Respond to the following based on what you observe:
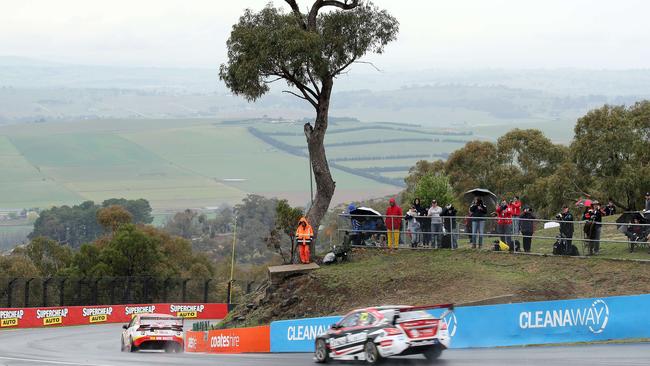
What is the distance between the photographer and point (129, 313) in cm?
6888

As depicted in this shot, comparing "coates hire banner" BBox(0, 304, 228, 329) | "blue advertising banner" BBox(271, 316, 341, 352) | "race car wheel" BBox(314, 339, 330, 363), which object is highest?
"race car wheel" BBox(314, 339, 330, 363)

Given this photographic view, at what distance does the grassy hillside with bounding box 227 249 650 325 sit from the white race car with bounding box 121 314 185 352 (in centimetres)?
320

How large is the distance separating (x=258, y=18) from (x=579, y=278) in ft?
53.4

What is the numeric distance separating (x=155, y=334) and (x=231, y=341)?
2.83 meters

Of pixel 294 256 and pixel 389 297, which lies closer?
pixel 389 297

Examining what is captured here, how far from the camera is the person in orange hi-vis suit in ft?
124

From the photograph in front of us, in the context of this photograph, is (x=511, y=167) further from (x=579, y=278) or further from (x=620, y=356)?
(x=620, y=356)

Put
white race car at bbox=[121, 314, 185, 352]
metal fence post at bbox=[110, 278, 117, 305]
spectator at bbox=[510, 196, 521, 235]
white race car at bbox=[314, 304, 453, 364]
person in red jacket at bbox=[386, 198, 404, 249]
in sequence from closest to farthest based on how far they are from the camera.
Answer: white race car at bbox=[314, 304, 453, 364]
spectator at bbox=[510, 196, 521, 235]
white race car at bbox=[121, 314, 185, 352]
person in red jacket at bbox=[386, 198, 404, 249]
metal fence post at bbox=[110, 278, 117, 305]

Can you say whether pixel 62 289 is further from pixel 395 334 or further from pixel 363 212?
pixel 395 334

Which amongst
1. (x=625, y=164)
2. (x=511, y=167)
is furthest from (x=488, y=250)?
(x=511, y=167)

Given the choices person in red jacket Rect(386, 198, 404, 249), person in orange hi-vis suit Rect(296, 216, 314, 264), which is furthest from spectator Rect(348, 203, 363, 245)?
person in orange hi-vis suit Rect(296, 216, 314, 264)

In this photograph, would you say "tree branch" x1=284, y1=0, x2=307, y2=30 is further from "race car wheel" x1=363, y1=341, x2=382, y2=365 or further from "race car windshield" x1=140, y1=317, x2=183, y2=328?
"race car wheel" x1=363, y1=341, x2=382, y2=365

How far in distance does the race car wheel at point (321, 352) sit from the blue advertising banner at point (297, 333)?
3.37 meters

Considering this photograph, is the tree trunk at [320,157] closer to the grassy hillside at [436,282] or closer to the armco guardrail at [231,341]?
the grassy hillside at [436,282]
